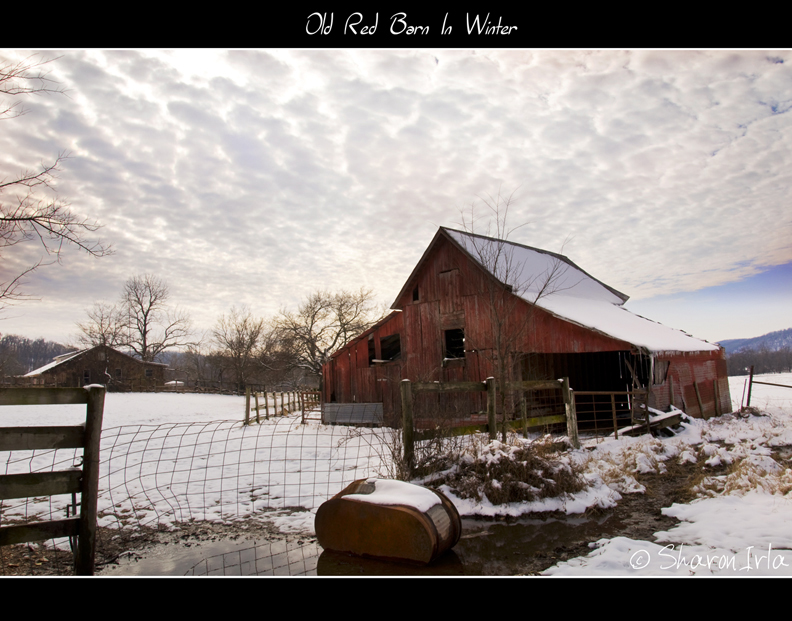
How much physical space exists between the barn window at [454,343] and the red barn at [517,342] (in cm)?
4

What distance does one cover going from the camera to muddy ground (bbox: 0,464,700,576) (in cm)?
452

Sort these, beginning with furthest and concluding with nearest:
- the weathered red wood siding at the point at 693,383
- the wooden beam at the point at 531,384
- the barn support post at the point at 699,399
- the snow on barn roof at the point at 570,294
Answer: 1. the barn support post at the point at 699,399
2. the weathered red wood siding at the point at 693,383
3. the snow on barn roof at the point at 570,294
4. the wooden beam at the point at 531,384

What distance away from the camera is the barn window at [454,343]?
62.6 feet

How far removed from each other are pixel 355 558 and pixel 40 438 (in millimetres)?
2976

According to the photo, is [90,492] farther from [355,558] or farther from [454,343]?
[454,343]

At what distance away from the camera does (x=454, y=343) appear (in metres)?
19.4

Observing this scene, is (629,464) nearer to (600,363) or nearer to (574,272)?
(600,363)

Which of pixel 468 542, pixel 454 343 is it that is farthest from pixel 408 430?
pixel 454 343

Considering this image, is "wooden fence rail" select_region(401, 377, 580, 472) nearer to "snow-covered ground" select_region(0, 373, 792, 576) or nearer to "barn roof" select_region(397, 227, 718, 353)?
"snow-covered ground" select_region(0, 373, 792, 576)

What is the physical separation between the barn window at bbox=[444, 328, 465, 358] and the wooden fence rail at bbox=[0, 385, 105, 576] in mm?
15466

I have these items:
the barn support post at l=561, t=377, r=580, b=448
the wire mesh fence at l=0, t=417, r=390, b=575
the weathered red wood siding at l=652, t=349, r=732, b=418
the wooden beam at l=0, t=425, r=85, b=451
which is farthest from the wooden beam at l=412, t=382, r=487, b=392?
the weathered red wood siding at l=652, t=349, r=732, b=418

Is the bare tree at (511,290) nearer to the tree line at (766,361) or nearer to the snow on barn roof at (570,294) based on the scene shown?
the snow on barn roof at (570,294)
